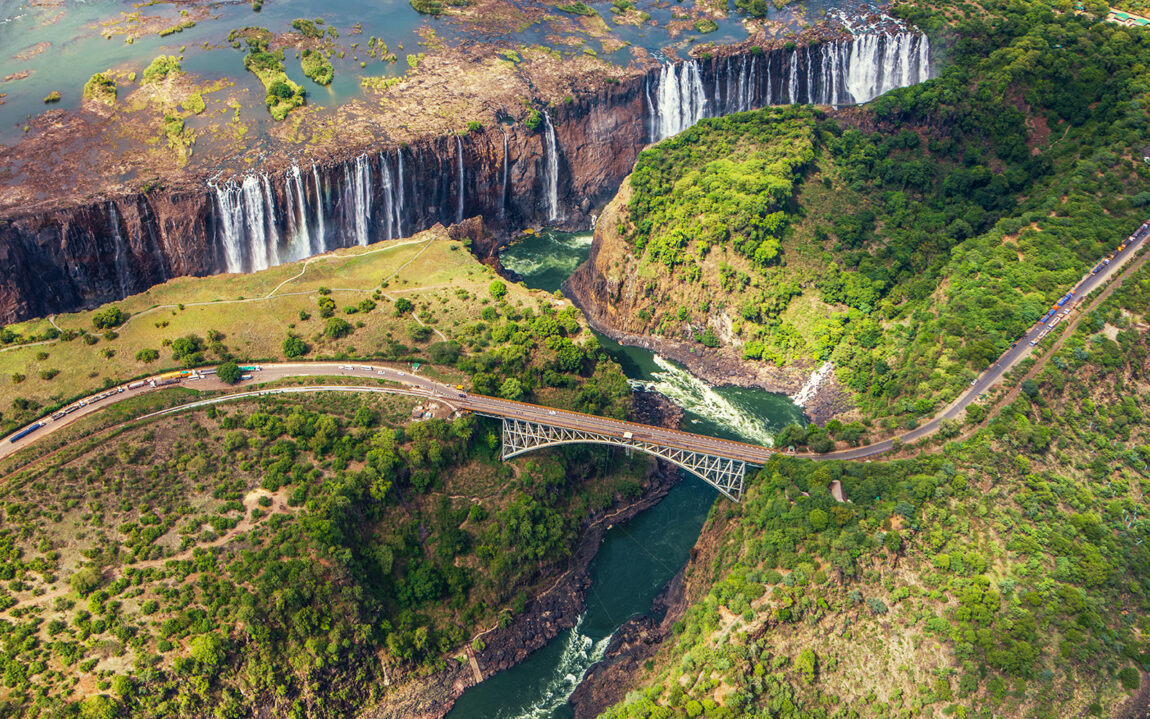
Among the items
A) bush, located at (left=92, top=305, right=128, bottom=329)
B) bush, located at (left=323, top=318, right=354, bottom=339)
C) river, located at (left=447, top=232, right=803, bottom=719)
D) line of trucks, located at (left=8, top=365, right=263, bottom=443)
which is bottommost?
river, located at (left=447, top=232, right=803, bottom=719)

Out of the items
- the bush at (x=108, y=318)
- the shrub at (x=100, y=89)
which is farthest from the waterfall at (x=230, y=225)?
the shrub at (x=100, y=89)

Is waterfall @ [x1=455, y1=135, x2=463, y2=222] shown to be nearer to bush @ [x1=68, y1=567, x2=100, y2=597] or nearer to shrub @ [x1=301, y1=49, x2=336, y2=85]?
shrub @ [x1=301, y1=49, x2=336, y2=85]

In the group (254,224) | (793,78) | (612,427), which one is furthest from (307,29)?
(612,427)

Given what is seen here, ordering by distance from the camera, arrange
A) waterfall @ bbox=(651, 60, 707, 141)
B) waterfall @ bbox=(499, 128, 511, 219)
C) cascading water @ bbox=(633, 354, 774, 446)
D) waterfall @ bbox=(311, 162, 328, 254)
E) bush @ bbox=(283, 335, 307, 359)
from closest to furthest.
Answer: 1. bush @ bbox=(283, 335, 307, 359)
2. cascading water @ bbox=(633, 354, 774, 446)
3. waterfall @ bbox=(311, 162, 328, 254)
4. waterfall @ bbox=(499, 128, 511, 219)
5. waterfall @ bbox=(651, 60, 707, 141)

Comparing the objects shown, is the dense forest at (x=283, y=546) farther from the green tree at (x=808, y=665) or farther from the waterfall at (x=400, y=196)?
the waterfall at (x=400, y=196)

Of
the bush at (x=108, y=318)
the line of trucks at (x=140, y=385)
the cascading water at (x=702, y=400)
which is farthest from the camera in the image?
the cascading water at (x=702, y=400)

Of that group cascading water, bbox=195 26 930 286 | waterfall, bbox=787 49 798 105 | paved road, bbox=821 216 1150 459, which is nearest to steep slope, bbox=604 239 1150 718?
paved road, bbox=821 216 1150 459

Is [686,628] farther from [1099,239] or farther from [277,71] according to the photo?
[277,71]
